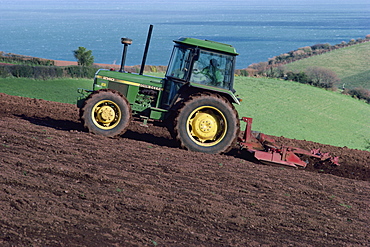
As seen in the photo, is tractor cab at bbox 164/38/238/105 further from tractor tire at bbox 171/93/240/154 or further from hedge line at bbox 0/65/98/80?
hedge line at bbox 0/65/98/80

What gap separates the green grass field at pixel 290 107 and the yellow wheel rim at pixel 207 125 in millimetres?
10638

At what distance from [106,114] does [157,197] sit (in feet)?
11.7

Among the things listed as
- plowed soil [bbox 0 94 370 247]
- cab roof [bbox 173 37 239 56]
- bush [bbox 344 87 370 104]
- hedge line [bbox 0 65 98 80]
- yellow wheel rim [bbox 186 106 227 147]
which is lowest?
plowed soil [bbox 0 94 370 247]

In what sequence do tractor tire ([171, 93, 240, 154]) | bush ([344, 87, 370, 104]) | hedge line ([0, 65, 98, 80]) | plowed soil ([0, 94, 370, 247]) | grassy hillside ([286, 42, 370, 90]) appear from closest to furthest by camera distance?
plowed soil ([0, 94, 370, 247])
tractor tire ([171, 93, 240, 154])
hedge line ([0, 65, 98, 80])
bush ([344, 87, 370, 104])
grassy hillside ([286, 42, 370, 90])

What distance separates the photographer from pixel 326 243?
19.9 feet

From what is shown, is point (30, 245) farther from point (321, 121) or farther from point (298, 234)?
point (321, 121)

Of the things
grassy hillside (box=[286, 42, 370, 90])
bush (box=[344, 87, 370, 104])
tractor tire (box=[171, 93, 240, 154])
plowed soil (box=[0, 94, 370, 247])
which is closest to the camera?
plowed soil (box=[0, 94, 370, 247])

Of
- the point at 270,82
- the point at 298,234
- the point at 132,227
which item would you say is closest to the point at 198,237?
the point at 132,227

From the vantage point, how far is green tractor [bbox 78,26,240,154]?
9.70 m

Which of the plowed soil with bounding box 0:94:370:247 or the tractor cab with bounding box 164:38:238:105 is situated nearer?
the plowed soil with bounding box 0:94:370:247

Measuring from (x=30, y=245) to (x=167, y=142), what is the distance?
658cm

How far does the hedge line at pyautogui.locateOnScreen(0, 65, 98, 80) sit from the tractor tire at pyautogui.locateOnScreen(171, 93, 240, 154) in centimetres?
1507

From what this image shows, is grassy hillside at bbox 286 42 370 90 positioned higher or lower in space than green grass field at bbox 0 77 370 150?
higher

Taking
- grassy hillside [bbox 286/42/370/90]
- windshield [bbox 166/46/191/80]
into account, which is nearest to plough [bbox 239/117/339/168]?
windshield [bbox 166/46/191/80]
